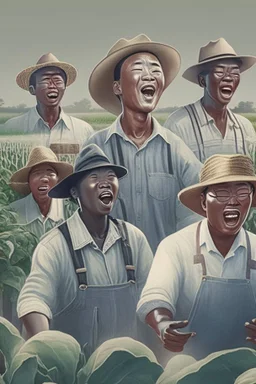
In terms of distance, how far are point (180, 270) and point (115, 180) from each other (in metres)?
0.61

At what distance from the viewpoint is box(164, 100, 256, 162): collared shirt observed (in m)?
4.01

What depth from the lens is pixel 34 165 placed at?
3980 mm

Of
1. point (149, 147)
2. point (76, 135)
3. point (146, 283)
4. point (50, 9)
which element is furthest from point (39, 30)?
point (146, 283)

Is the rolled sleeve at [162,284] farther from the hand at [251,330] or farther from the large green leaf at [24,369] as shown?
the large green leaf at [24,369]

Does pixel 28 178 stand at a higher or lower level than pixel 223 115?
lower

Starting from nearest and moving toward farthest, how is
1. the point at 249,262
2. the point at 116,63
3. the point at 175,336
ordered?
1. the point at 175,336
2. the point at 249,262
3. the point at 116,63

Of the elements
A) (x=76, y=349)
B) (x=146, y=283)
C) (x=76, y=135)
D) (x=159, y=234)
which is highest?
(x=76, y=135)

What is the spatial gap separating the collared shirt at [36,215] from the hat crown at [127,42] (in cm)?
90

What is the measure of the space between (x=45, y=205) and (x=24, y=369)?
2.94ft

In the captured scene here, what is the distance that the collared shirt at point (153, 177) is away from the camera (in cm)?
396

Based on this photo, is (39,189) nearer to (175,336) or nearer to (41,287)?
(41,287)

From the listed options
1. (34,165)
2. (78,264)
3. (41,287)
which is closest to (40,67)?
(34,165)

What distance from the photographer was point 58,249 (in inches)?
153

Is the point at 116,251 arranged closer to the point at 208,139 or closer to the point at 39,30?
the point at 208,139
